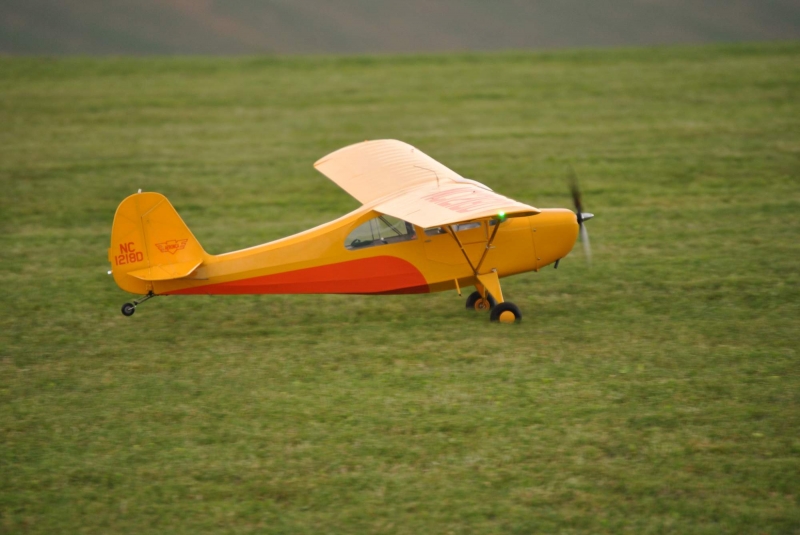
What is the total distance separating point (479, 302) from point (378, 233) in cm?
168

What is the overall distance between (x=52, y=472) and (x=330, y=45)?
28.3m

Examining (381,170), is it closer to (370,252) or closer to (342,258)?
(370,252)

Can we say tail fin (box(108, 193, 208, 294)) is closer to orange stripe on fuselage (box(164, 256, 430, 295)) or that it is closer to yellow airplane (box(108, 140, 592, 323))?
yellow airplane (box(108, 140, 592, 323))

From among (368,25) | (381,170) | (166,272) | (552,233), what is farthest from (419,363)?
(368,25)

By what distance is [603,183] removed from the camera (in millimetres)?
17094

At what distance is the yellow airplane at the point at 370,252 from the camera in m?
9.69

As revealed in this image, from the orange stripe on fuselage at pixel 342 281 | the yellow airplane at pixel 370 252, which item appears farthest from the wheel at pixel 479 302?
the orange stripe on fuselage at pixel 342 281

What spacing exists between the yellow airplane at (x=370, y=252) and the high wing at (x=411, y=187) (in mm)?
39

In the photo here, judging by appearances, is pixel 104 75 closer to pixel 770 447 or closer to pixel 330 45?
pixel 330 45

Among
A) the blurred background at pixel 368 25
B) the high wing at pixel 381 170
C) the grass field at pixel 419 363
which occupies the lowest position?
the grass field at pixel 419 363

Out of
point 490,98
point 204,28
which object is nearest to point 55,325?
point 490,98

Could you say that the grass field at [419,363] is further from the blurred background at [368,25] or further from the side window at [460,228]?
the blurred background at [368,25]

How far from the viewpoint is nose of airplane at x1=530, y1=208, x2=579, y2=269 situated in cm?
1061

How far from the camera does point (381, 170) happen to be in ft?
39.5
